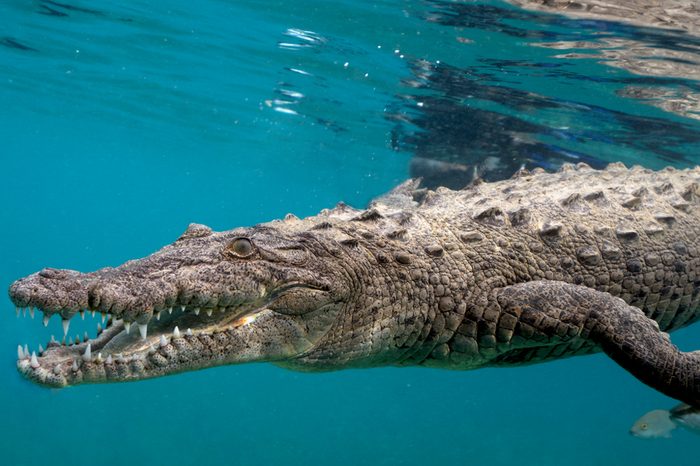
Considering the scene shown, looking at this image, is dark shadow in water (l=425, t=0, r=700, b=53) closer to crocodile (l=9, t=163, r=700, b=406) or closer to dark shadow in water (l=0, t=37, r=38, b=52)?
crocodile (l=9, t=163, r=700, b=406)

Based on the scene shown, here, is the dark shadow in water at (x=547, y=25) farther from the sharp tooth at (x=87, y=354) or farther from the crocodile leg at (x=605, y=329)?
the sharp tooth at (x=87, y=354)

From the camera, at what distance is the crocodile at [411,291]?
3.08 meters

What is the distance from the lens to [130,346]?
3168 millimetres

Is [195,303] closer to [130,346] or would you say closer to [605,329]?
[130,346]

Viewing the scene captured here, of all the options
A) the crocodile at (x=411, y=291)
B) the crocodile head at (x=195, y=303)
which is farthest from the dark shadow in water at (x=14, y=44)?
the crocodile head at (x=195, y=303)

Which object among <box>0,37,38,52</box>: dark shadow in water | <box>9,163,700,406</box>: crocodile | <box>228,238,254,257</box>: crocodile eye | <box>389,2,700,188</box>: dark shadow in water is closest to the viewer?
<box>9,163,700,406</box>: crocodile

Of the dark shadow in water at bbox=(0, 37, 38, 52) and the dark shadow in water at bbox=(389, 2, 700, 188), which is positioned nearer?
the dark shadow in water at bbox=(389, 2, 700, 188)

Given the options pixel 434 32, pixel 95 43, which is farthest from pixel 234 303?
pixel 95 43

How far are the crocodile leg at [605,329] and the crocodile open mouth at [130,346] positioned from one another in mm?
1729

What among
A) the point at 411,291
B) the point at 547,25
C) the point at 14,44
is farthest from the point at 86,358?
the point at 14,44

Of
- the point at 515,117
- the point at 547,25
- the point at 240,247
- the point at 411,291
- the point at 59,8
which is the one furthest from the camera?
the point at 515,117

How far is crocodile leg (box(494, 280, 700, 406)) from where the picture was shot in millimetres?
3410

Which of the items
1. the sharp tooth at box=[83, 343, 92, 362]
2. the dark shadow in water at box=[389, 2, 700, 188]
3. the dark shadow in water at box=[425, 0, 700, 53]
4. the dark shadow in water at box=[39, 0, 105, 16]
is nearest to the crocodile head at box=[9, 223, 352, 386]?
the sharp tooth at box=[83, 343, 92, 362]

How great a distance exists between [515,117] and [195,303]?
1140 cm
